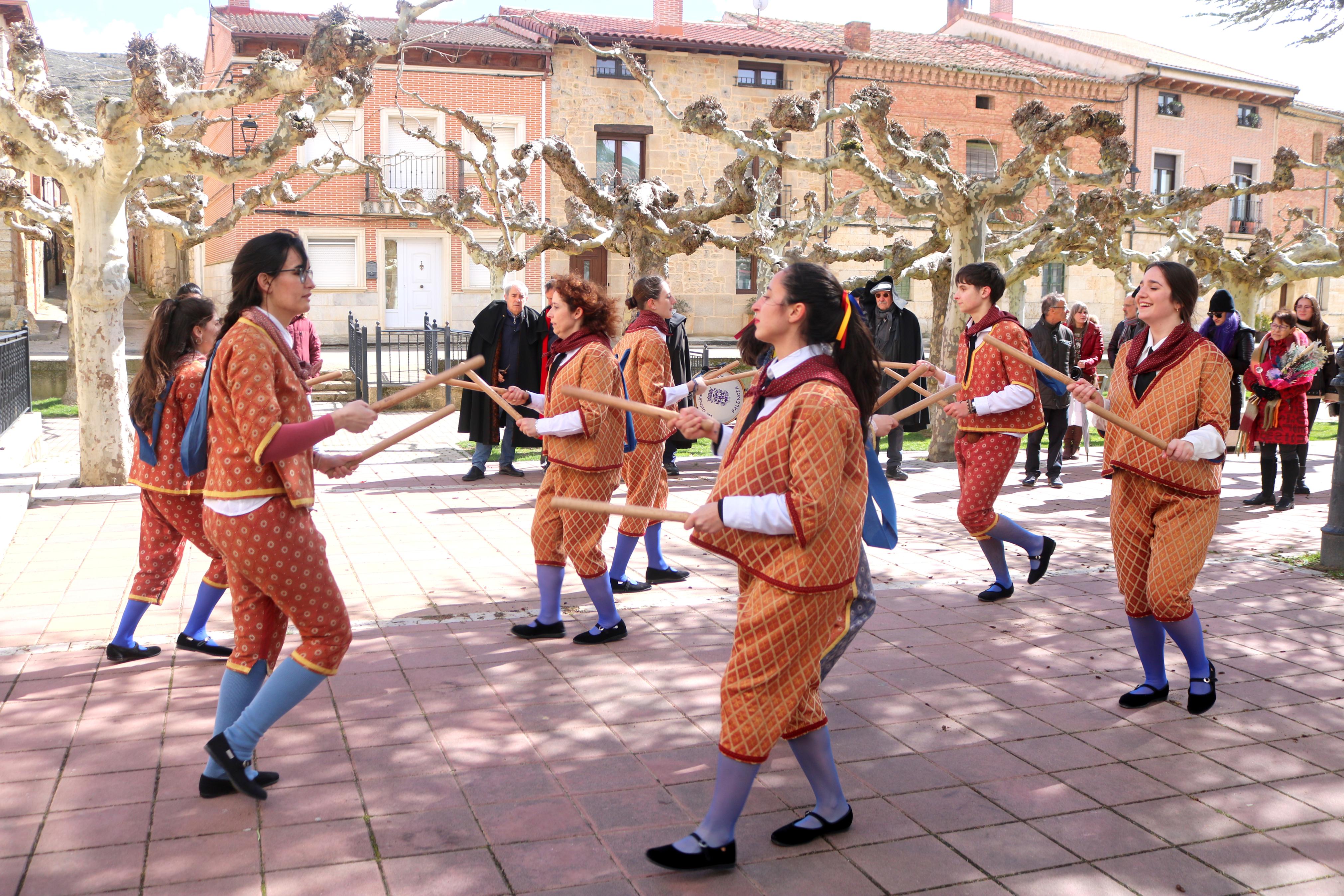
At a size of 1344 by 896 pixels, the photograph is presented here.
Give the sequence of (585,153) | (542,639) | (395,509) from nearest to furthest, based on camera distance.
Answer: (542,639) < (395,509) < (585,153)

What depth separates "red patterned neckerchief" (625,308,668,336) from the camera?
6.22 meters

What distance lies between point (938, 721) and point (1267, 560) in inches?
159

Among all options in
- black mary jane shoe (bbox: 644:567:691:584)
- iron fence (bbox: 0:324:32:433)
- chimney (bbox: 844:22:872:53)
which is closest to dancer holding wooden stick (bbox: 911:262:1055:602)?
black mary jane shoe (bbox: 644:567:691:584)

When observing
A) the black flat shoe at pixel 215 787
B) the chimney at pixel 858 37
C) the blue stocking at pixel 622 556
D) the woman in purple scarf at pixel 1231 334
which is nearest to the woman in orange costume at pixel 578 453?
the blue stocking at pixel 622 556

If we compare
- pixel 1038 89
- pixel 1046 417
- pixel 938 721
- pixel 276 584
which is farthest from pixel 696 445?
pixel 1038 89

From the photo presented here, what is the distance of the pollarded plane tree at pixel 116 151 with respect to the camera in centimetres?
908

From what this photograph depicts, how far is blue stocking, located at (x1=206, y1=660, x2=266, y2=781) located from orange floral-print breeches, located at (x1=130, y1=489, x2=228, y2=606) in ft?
4.43

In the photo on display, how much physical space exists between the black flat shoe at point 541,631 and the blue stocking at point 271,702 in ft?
6.32

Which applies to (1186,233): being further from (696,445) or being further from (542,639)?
(542,639)

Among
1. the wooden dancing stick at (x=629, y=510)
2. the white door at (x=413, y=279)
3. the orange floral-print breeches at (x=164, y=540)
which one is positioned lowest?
the orange floral-print breeches at (x=164, y=540)

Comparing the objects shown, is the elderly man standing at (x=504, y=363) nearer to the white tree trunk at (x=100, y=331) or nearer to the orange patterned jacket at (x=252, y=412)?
the white tree trunk at (x=100, y=331)

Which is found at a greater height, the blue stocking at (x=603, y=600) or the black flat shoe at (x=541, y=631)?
the blue stocking at (x=603, y=600)

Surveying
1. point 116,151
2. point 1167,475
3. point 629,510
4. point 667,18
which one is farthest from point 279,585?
point 667,18

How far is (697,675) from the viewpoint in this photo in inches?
191
